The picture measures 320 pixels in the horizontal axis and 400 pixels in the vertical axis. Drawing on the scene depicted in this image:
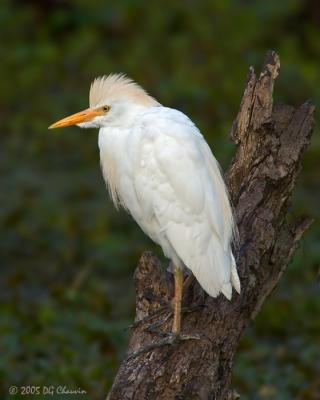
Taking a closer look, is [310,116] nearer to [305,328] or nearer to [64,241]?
[305,328]

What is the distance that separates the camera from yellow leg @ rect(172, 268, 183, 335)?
12.6ft

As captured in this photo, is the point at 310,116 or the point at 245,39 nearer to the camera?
the point at 310,116

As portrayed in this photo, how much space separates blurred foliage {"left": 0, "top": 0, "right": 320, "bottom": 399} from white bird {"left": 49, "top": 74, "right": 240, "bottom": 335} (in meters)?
0.77

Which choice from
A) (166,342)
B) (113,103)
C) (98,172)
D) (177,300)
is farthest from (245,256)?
(98,172)

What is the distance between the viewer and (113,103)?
4.11 meters

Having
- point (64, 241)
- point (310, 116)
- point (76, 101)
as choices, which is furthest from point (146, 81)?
point (310, 116)

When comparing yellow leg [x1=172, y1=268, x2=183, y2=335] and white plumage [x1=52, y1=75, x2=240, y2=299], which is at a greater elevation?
white plumage [x1=52, y1=75, x2=240, y2=299]

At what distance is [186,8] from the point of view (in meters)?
11.0

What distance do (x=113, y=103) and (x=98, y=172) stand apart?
4147 millimetres

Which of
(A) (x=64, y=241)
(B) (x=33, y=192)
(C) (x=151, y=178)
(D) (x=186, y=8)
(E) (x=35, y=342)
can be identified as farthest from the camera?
(D) (x=186, y=8)

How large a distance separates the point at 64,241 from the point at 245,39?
151 inches

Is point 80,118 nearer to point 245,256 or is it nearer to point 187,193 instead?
point 187,193

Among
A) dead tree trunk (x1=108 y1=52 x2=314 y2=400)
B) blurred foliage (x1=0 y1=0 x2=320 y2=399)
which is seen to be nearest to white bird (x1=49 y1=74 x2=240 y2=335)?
dead tree trunk (x1=108 y1=52 x2=314 y2=400)

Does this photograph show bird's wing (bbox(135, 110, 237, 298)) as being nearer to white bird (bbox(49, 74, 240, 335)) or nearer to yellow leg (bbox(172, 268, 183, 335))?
white bird (bbox(49, 74, 240, 335))
